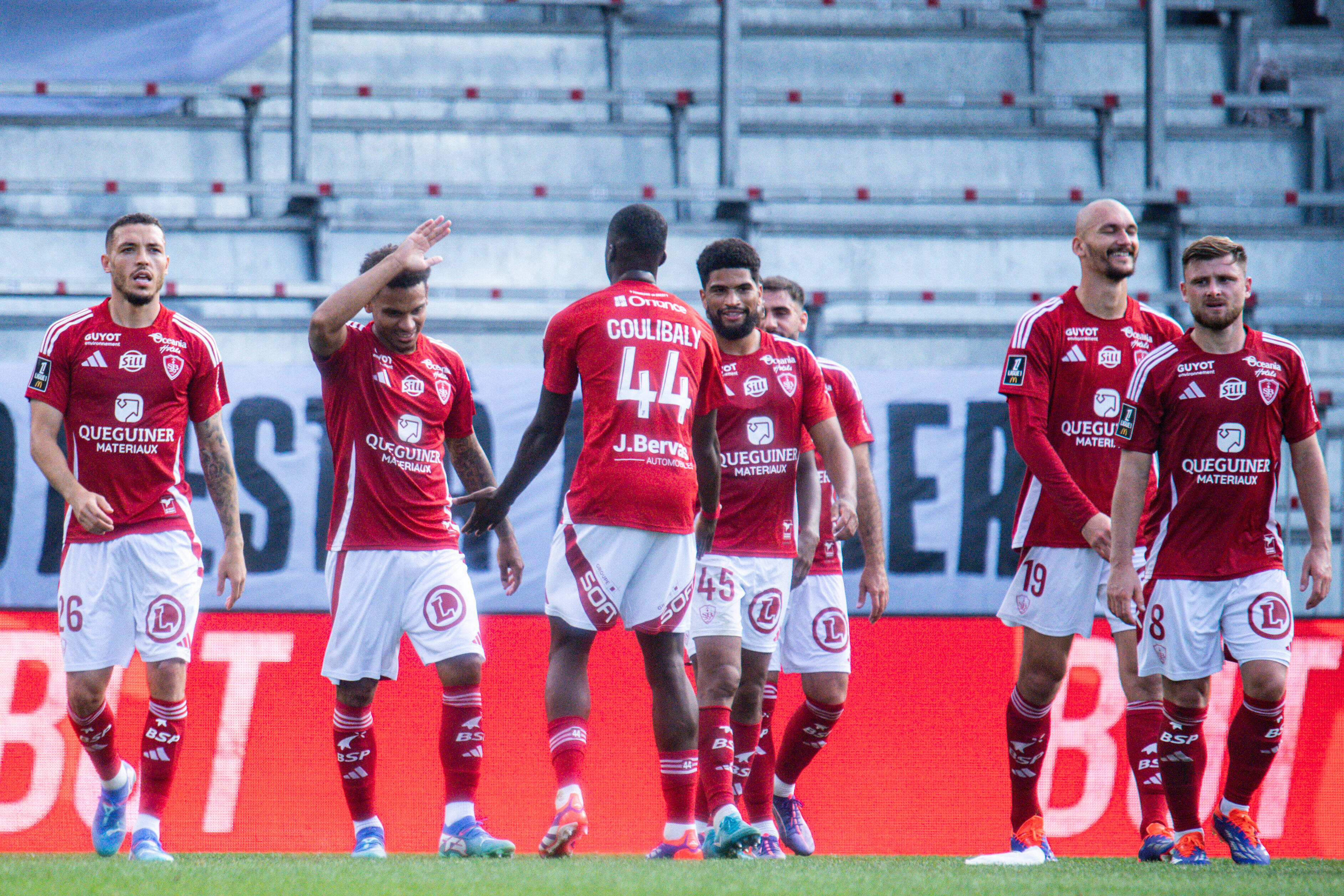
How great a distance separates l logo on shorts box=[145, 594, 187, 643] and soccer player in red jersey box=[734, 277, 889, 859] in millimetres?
2381

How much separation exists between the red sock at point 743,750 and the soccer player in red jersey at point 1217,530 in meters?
1.64

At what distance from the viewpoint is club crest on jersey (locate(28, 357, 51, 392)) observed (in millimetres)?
5629

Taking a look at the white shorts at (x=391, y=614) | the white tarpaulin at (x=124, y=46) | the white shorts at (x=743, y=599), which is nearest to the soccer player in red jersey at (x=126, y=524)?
the white shorts at (x=391, y=614)

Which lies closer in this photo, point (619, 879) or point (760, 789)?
point (619, 879)

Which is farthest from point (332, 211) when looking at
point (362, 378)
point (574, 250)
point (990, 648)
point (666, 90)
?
point (990, 648)

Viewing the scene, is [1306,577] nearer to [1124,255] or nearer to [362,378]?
[1124,255]

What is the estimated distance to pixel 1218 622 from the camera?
5395 millimetres

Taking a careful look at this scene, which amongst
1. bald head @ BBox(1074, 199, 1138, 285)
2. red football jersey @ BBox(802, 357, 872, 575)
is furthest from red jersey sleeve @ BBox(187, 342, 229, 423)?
bald head @ BBox(1074, 199, 1138, 285)

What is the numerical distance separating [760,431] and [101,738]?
9.28 feet

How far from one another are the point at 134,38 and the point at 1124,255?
7.59 m

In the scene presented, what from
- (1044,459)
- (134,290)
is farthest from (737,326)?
(134,290)

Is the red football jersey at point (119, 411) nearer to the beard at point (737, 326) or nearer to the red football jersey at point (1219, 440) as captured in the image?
the beard at point (737, 326)

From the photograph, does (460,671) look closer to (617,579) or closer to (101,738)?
(617,579)

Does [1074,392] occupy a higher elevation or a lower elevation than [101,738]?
higher
